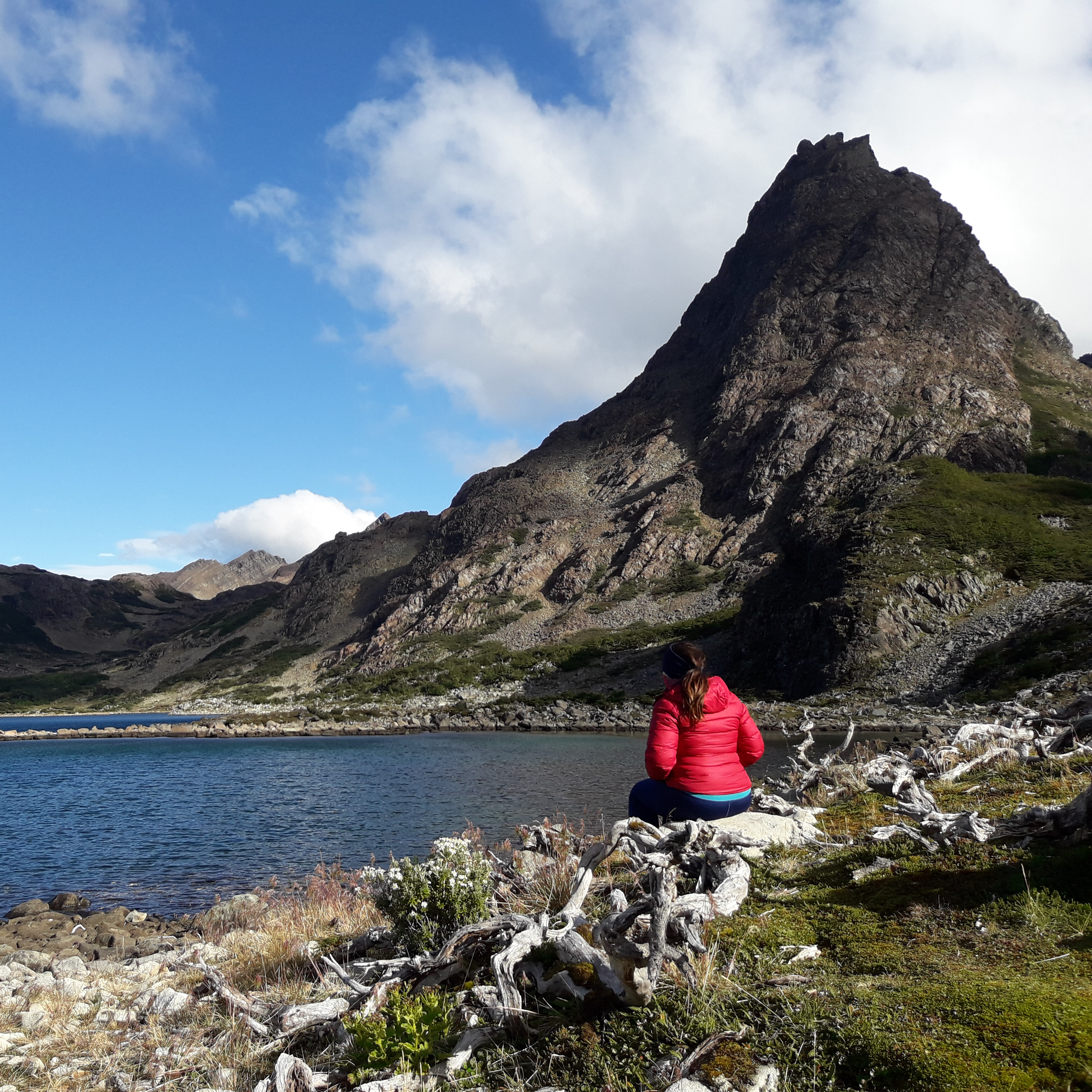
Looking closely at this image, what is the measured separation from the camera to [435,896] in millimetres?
7793

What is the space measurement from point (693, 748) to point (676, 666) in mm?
906

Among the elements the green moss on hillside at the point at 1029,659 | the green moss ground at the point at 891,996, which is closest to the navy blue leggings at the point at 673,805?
the green moss ground at the point at 891,996

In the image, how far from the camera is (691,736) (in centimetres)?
809

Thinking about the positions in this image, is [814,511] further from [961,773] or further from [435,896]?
[435,896]

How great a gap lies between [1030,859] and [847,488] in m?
121

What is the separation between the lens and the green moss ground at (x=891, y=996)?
378 centimetres

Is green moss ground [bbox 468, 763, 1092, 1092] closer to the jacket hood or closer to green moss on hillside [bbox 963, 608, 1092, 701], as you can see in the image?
the jacket hood

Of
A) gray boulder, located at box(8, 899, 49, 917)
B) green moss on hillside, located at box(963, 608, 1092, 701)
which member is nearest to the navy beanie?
gray boulder, located at box(8, 899, 49, 917)

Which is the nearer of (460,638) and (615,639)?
(615,639)

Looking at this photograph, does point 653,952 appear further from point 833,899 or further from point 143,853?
point 143,853

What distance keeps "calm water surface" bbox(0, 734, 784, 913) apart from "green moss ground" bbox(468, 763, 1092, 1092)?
842cm

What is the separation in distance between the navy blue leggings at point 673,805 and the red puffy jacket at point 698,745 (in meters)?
0.09

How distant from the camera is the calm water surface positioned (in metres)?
23.5

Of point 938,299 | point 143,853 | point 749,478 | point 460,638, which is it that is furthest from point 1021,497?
point 143,853
